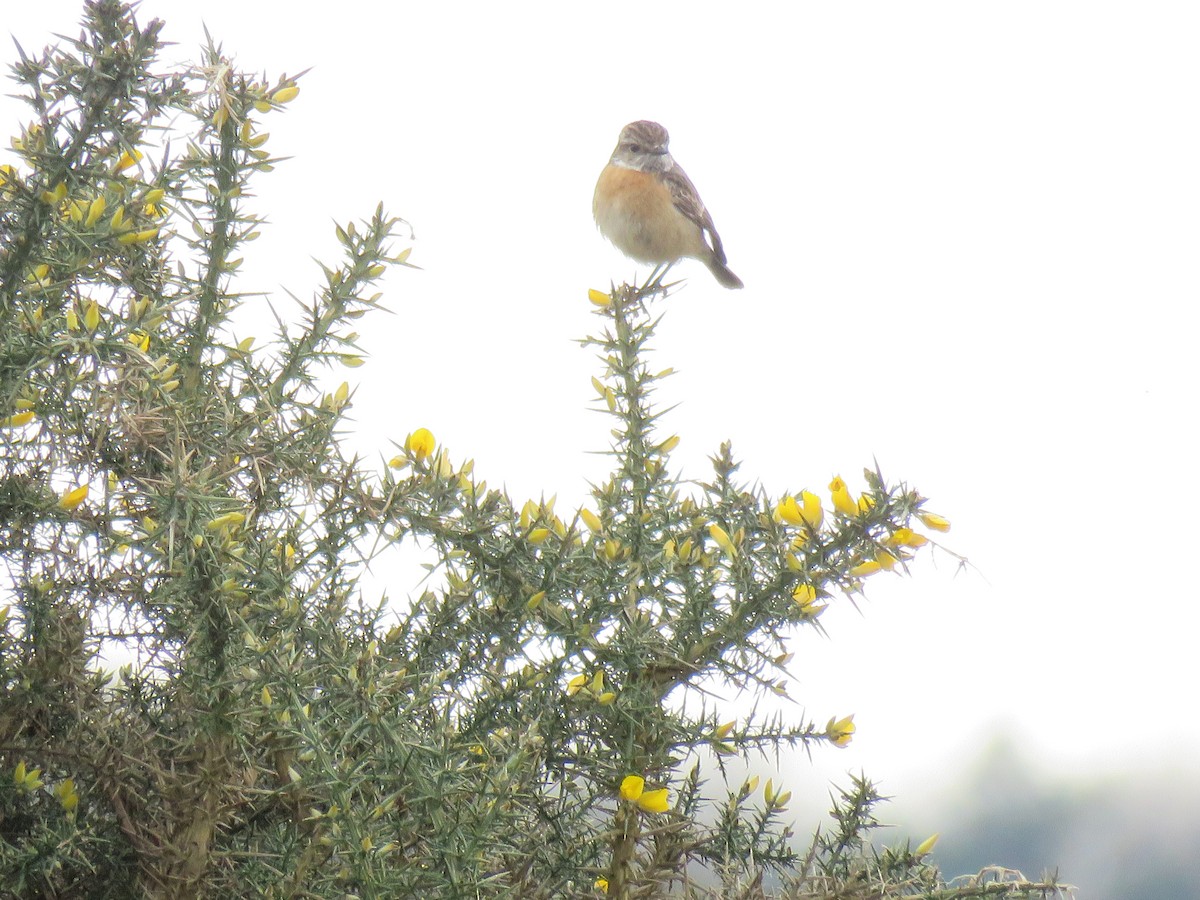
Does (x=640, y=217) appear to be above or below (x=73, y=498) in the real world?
above

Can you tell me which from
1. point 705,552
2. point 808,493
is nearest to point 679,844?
point 705,552

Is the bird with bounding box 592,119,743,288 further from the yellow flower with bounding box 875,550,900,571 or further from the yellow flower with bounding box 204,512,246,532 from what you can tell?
the yellow flower with bounding box 204,512,246,532

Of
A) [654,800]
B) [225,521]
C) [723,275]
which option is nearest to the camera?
[225,521]

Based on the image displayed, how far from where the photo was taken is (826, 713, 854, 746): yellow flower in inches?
62.4

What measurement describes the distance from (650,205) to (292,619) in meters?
3.17

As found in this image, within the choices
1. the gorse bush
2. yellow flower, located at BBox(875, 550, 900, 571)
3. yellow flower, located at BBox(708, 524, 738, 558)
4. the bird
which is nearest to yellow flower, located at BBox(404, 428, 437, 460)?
the gorse bush

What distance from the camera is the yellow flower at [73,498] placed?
1.38m

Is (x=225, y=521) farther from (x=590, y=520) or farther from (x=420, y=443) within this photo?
(x=590, y=520)

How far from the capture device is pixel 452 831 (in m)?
1.21

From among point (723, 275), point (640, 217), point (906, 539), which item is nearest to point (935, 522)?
point (906, 539)

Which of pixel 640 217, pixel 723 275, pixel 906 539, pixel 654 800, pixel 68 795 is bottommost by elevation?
pixel 68 795

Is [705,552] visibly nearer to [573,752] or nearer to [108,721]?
[573,752]

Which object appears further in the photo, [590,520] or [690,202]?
[690,202]

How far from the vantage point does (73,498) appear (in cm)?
138
